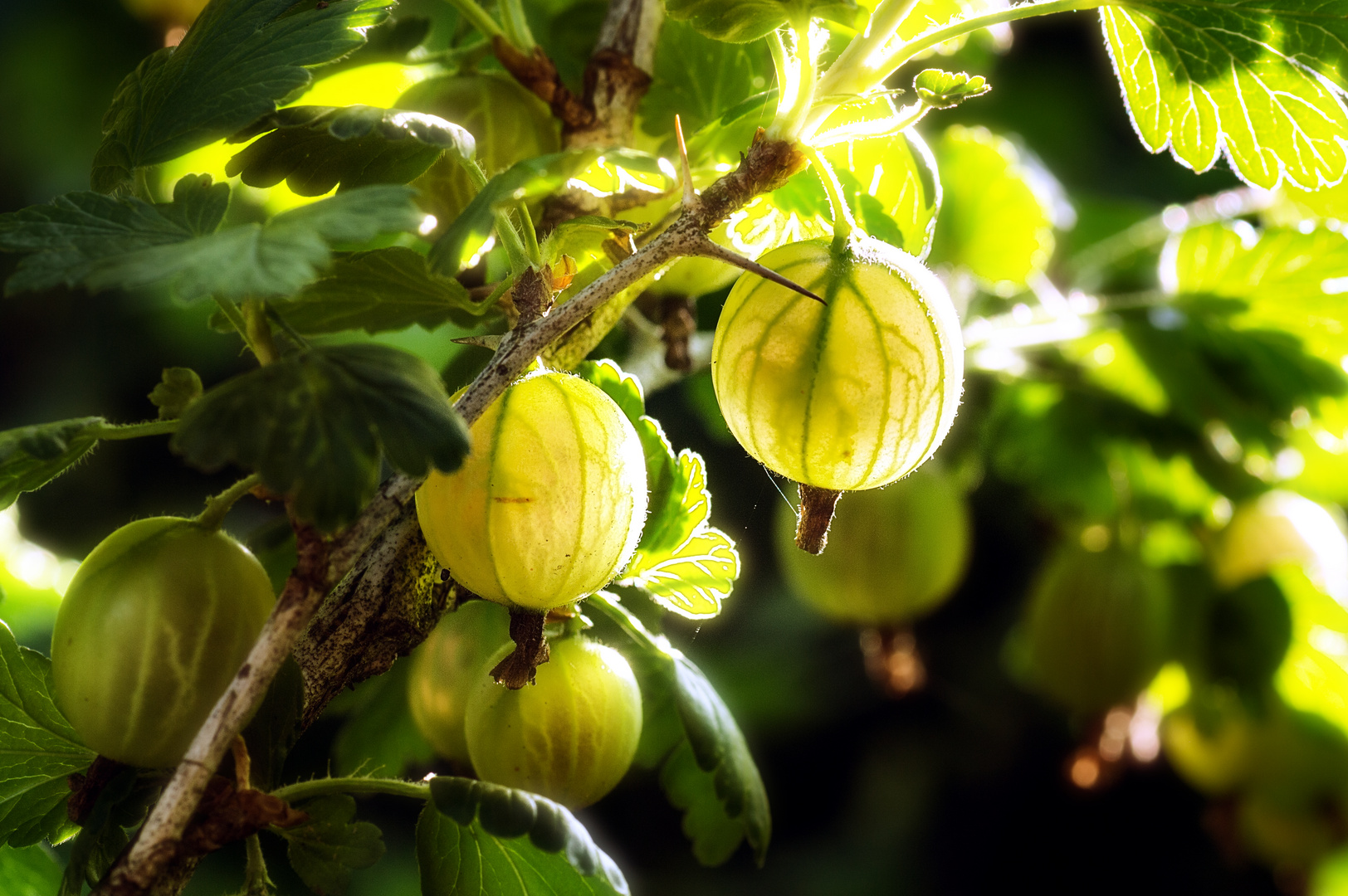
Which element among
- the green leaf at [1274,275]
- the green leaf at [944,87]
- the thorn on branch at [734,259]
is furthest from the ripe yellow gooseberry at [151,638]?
the green leaf at [1274,275]

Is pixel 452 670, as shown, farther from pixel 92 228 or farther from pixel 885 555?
pixel 885 555

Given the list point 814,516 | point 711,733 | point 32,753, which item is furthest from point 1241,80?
point 32,753

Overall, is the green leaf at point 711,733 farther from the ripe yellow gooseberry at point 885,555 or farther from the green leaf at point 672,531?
the ripe yellow gooseberry at point 885,555

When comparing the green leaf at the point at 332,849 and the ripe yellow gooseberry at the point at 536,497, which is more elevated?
the ripe yellow gooseberry at the point at 536,497

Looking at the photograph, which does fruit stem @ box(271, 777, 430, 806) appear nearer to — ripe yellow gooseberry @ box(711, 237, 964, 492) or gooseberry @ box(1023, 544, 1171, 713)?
ripe yellow gooseberry @ box(711, 237, 964, 492)

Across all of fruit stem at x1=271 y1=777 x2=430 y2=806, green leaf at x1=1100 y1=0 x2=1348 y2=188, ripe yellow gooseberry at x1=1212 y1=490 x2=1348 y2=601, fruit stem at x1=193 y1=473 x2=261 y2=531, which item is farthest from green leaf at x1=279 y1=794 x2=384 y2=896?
ripe yellow gooseberry at x1=1212 y1=490 x2=1348 y2=601

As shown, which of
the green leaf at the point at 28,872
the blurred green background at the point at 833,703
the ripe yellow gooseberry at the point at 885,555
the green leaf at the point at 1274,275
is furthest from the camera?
the blurred green background at the point at 833,703
